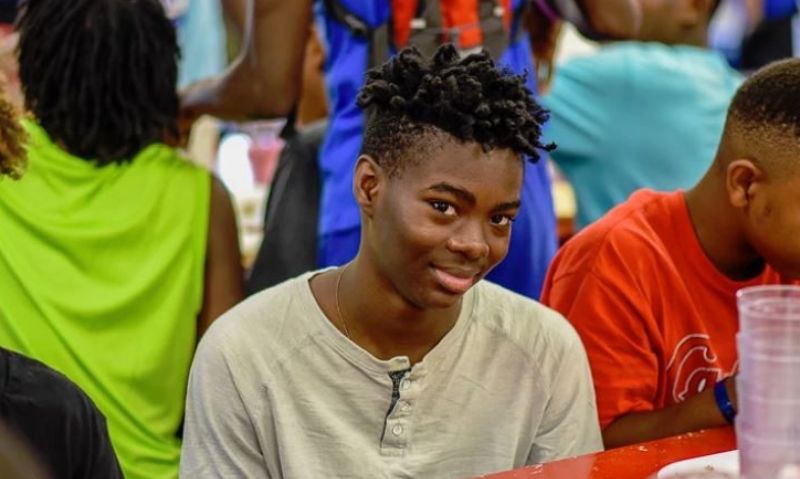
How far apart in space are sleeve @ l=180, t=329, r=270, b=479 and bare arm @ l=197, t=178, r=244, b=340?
2.11 ft

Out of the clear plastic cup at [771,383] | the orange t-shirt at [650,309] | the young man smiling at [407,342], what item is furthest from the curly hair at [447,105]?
the clear plastic cup at [771,383]

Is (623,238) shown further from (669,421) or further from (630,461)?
(630,461)

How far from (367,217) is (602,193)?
148 cm

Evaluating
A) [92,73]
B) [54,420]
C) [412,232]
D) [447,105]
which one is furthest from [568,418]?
[92,73]

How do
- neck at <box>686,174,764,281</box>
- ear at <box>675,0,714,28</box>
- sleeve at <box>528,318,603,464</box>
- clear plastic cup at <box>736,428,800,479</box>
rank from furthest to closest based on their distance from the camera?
ear at <box>675,0,714,28</box>
neck at <box>686,174,764,281</box>
sleeve at <box>528,318,603,464</box>
clear plastic cup at <box>736,428,800,479</box>

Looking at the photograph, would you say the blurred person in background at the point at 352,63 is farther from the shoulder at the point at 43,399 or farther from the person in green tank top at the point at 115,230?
the shoulder at the point at 43,399

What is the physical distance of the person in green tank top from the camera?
2381 millimetres

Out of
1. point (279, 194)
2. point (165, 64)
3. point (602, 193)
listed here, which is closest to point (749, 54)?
point (602, 193)

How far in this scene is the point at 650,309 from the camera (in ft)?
7.20

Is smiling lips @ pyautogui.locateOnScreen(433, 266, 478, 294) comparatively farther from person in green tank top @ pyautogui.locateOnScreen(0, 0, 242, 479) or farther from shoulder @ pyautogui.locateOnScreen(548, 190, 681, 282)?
person in green tank top @ pyautogui.locateOnScreen(0, 0, 242, 479)

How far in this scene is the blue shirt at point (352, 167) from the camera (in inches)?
98.3

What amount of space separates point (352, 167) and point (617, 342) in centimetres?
60

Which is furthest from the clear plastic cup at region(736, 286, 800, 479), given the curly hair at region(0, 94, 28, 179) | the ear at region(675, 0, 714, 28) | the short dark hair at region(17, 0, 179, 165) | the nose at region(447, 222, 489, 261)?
the ear at region(675, 0, 714, 28)

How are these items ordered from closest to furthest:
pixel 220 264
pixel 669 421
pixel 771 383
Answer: pixel 771 383 → pixel 669 421 → pixel 220 264
